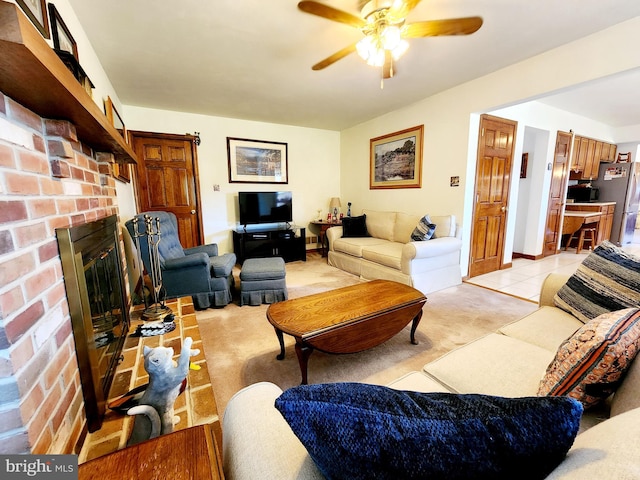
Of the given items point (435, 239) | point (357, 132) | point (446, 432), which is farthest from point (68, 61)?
point (357, 132)

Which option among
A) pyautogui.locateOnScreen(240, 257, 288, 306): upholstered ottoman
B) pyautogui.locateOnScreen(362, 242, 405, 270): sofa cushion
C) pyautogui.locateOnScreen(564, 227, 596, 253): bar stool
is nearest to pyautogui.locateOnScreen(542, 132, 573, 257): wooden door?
pyautogui.locateOnScreen(564, 227, 596, 253): bar stool

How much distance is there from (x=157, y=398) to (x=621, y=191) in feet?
26.4

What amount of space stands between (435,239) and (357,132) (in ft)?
9.19

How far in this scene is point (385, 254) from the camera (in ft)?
11.1

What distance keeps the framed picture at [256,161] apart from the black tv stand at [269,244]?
36.4 inches

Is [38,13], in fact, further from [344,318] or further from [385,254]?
[385,254]

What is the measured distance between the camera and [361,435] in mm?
436

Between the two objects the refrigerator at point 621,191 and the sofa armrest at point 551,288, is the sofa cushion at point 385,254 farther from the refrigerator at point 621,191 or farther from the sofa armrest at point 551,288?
the refrigerator at point 621,191

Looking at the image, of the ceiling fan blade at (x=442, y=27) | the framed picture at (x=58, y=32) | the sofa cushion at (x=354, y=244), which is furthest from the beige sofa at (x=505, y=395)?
the sofa cushion at (x=354, y=244)

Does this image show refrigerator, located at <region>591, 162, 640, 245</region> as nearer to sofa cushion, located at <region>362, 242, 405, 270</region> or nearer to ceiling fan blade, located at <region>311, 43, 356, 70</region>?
sofa cushion, located at <region>362, 242, 405, 270</region>

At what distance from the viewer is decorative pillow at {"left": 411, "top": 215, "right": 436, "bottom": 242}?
3260mm

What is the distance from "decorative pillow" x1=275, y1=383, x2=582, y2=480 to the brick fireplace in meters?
0.74

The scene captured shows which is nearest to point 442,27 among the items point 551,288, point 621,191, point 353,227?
point 551,288

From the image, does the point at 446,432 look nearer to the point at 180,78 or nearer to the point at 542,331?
the point at 542,331
